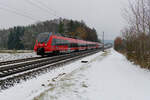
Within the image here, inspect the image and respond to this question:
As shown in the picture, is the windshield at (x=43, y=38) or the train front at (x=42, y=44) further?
the windshield at (x=43, y=38)

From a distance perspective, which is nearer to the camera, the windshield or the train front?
the train front

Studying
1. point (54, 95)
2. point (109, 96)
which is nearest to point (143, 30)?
point (109, 96)

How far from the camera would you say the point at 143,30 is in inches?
301

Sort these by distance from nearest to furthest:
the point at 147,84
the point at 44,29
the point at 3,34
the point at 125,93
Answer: the point at 125,93 → the point at 147,84 → the point at 44,29 → the point at 3,34

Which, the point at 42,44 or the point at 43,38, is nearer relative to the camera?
the point at 42,44

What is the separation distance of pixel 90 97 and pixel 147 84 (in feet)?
9.73

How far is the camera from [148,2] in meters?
7.06

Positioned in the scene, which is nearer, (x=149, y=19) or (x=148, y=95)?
(x=148, y=95)

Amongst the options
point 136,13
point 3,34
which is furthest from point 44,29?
point 136,13

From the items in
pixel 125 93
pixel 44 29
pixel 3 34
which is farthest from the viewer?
pixel 3 34

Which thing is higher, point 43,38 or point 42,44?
point 43,38

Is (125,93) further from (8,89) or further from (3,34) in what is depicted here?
(3,34)

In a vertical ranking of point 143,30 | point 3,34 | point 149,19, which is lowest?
point 143,30

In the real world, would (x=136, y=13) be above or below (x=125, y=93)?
above
